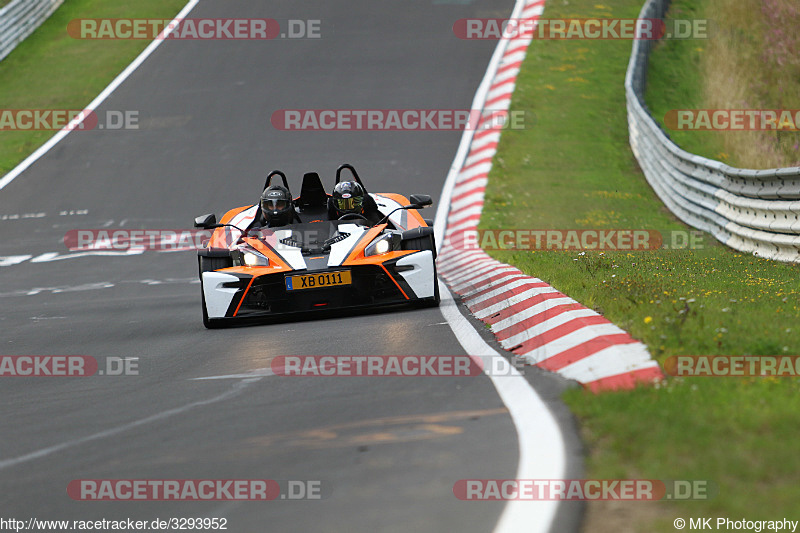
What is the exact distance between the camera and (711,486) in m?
3.53

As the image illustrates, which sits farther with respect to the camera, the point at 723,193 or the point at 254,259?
the point at 723,193

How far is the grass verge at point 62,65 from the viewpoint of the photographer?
23484 millimetres

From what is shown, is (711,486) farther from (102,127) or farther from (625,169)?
(102,127)

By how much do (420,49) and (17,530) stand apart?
77.3ft

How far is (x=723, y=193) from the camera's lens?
43.8 feet
